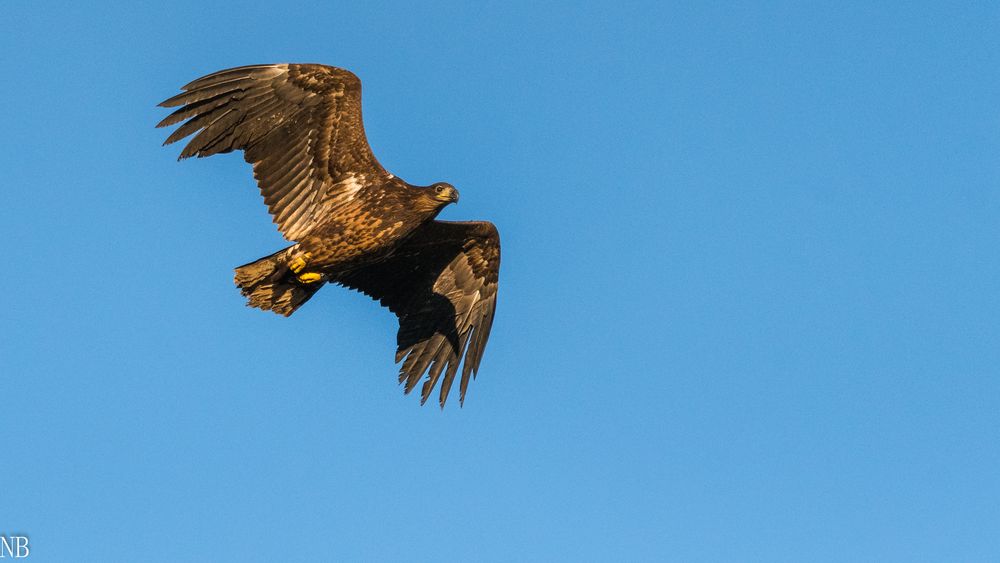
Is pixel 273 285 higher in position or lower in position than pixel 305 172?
lower

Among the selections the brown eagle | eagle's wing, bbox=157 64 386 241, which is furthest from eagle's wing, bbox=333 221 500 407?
eagle's wing, bbox=157 64 386 241

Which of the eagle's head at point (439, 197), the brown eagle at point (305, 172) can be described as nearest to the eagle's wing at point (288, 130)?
the brown eagle at point (305, 172)

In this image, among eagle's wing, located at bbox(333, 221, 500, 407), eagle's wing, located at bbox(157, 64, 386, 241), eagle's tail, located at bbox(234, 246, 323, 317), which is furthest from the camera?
eagle's wing, located at bbox(333, 221, 500, 407)

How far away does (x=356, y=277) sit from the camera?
61.6ft

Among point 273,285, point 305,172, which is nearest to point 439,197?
point 305,172

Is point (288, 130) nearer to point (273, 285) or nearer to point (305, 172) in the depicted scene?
point (305, 172)

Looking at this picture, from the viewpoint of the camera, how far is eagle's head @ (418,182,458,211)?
16859 mm

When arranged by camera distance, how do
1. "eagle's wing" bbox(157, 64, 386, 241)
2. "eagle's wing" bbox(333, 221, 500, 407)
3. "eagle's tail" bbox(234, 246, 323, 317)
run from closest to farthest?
"eagle's wing" bbox(157, 64, 386, 241)
"eagle's tail" bbox(234, 246, 323, 317)
"eagle's wing" bbox(333, 221, 500, 407)

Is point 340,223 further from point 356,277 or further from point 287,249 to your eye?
point 356,277

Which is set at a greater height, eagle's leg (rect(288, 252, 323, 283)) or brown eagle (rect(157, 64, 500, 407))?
brown eagle (rect(157, 64, 500, 407))

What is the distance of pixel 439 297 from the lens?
19.0 m

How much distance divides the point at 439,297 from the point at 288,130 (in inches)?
119

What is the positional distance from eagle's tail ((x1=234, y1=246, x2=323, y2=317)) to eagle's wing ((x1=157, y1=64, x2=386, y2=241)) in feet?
1.49

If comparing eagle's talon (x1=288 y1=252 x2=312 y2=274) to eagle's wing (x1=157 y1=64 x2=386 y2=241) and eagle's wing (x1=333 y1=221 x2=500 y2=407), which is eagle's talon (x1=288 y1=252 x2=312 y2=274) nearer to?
eagle's wing (x1=157 y1=64 x2=386 y2=241)
